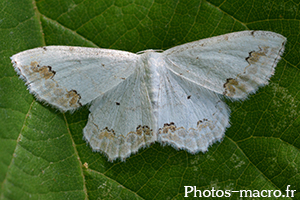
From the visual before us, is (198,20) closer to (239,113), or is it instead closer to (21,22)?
(239,113)

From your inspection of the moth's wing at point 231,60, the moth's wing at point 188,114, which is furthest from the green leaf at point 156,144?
the moth's wing at point 231,60

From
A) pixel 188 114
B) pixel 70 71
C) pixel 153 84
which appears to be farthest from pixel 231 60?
pixel 70 71

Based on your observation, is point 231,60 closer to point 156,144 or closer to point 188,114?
point 188,114

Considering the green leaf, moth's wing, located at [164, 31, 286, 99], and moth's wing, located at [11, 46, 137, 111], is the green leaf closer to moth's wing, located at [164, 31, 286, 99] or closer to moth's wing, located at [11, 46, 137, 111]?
moth's wing, located at [11, 46, 137, 111]

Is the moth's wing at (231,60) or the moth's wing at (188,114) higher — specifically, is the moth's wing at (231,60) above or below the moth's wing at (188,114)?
above

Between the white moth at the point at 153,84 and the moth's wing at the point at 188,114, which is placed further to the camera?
the moth's wing at the point at 188,114

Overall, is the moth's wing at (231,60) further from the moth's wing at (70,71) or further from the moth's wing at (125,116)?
the moth's wing at (70,71)
